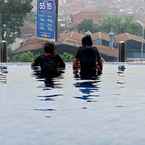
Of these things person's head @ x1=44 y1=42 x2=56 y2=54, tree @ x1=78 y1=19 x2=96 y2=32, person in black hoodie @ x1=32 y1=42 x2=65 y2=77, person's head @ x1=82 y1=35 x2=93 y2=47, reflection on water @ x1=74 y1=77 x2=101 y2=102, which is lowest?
reflection on water @ x1=74 y1=77 x2=101 y2=102

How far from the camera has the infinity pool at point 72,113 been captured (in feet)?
16.3

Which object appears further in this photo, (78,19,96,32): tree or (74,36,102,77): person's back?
(78,19,96,32): tree

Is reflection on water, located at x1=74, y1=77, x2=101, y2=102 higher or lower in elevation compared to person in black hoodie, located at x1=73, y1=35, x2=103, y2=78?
lower

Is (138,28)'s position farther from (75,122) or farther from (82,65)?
(75,122)

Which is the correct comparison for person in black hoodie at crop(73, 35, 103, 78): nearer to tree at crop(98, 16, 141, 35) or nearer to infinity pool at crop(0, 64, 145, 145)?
infinity pool at crop(0, 64, 145, 145)

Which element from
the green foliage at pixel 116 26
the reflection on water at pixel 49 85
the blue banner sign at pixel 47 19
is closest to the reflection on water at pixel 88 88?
the reflection on water at pixel 49 85

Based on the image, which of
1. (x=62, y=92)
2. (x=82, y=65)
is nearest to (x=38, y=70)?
(x=82, y=65)

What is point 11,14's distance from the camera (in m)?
46.0

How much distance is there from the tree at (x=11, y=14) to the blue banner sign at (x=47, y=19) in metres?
15.8

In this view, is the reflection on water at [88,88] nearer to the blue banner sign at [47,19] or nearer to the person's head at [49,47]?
the person's head at [49,47]

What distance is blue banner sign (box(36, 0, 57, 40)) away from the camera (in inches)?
1060

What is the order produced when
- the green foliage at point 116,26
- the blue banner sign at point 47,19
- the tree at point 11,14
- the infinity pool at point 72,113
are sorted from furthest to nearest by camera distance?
1. the green foliage at point 116,26
2. the tree at point 11,14
3. the blue banner sign at point 47,19
4. the infinity pool at point 72,113

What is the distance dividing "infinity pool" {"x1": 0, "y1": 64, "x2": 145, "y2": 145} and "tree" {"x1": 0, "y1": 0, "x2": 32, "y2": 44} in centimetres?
3398

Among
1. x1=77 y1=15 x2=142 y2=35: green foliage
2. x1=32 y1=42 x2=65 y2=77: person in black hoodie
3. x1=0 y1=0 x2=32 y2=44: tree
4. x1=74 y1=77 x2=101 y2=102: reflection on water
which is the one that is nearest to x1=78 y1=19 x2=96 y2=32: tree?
Result: x1=77 y1=15 x2=142 y2=35: green foliage
